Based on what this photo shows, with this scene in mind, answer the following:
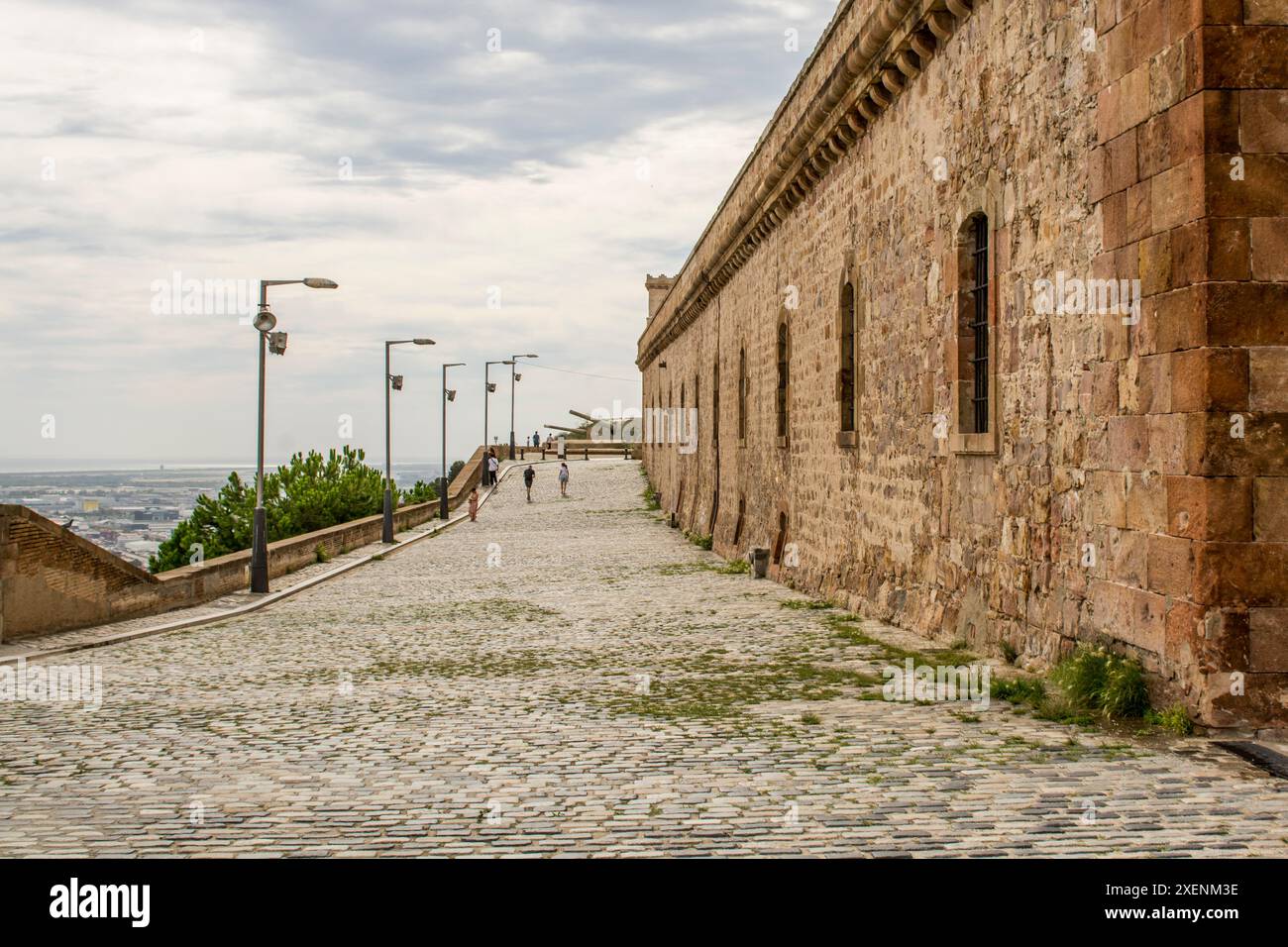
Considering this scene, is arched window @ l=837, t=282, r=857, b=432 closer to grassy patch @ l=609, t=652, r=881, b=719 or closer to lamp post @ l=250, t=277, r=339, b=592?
grassy patch @ l=609, t=652, r=881, b=719

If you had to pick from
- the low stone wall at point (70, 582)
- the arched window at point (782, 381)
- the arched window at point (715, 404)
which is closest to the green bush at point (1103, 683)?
the low stone wall at point (70, 582)

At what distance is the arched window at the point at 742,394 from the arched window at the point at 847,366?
334 inches

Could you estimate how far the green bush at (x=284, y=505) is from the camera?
105ft

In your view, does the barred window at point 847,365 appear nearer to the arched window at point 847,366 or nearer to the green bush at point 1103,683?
the arched window at point 847,366

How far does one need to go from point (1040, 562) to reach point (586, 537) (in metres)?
20.6

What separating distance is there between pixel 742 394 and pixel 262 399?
10177 millimetres

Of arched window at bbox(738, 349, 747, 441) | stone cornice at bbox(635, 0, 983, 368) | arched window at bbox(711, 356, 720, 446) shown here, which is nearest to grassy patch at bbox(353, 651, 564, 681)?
stone cornice at bbox(635, 0, 983, 368)

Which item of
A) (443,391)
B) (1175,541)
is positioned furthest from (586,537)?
(1175,541)

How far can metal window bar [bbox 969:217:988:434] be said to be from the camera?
10.8 meters

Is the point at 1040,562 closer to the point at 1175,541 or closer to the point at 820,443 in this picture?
the point at 1175,541

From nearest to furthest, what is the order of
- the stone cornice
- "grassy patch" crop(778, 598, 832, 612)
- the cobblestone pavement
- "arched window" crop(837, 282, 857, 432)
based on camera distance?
the cobblestone pavement → the stone cornice → "grassy patch" crop(778, 598, 832, 612) → "arched window" crop(837, 282, 857, 432)

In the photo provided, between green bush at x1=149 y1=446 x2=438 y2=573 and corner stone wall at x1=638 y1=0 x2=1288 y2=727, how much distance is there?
69.4 ft

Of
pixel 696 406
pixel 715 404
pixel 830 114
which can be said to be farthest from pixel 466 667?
pixel 696 406

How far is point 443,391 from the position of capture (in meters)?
42.6
